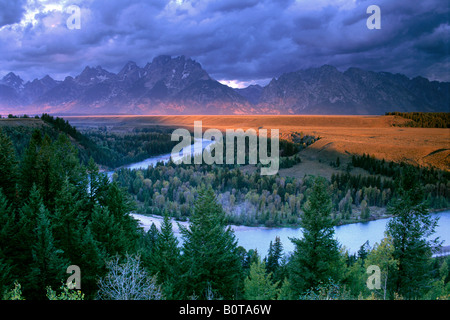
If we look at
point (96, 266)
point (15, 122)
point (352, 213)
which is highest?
point (15, 122)

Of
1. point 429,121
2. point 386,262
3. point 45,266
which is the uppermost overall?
point 429,121

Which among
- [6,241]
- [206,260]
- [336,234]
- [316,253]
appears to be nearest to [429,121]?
[336,234]

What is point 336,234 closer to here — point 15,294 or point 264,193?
point 264,193

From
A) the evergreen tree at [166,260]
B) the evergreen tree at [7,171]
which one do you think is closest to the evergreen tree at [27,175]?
the evergreen tree at [7,171]

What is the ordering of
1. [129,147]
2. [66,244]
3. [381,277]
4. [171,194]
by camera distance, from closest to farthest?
1. [381,277]
2. [66,244]
3. [171,194]
4. [129,147]

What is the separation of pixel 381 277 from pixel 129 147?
384 ft

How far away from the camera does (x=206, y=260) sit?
17750 millimetres

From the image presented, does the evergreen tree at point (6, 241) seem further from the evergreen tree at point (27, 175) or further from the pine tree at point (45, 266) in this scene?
the evergreen tree at point (27, 175)

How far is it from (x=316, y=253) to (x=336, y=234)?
109 feet

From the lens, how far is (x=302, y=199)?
59.7 meters
